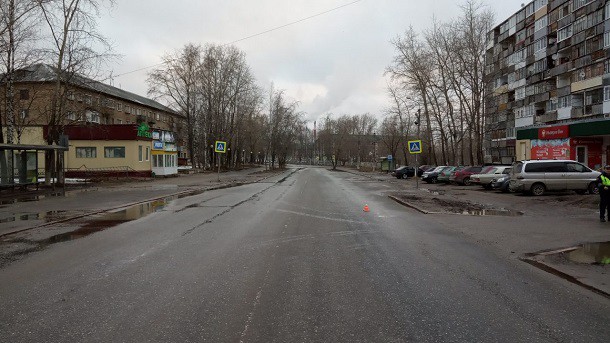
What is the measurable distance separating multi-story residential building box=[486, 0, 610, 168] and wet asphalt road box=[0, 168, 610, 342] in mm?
27538

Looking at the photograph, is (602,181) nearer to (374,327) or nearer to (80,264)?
(374,327)

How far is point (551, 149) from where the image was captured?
34031 millimetres

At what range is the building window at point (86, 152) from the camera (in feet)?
130

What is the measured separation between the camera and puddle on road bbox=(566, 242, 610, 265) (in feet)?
24.4

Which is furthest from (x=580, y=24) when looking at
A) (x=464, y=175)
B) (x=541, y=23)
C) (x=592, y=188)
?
(x=592, y=188)

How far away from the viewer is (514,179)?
21.7m

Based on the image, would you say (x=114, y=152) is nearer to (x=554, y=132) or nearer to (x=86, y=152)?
(x=86, y=152)

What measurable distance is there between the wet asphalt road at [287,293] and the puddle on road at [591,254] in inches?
44.6

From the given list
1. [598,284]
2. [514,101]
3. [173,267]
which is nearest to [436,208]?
[598,284]

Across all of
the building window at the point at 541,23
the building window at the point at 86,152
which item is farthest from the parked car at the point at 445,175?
the building window at the point at 86,152

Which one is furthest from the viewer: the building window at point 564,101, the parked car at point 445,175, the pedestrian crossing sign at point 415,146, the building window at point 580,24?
the building window at point 564,101

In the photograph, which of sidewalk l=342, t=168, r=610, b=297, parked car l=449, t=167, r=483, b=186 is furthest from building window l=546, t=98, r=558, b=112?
sidewalk l=342, t=168, r=610, b=297

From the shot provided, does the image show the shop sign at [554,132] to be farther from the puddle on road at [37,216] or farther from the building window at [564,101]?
the puddle on road at [37,216]

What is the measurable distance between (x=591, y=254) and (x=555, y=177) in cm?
1464
